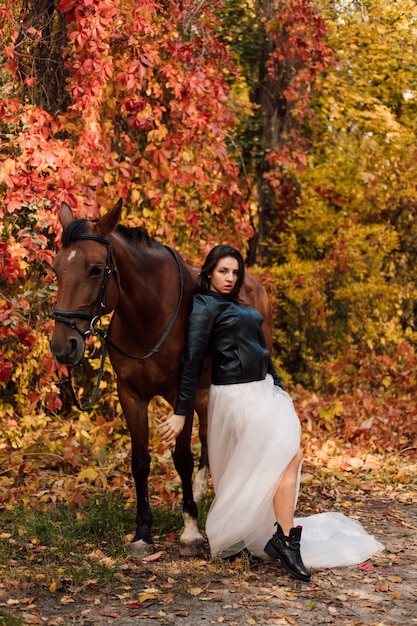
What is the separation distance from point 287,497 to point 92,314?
4.88ft

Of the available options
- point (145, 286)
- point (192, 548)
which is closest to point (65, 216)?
point (145, 286)

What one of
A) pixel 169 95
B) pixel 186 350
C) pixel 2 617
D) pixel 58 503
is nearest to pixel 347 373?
pixel 169 95

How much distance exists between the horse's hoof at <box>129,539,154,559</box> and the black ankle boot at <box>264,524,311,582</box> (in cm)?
82

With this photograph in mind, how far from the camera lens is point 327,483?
6684 millimetres

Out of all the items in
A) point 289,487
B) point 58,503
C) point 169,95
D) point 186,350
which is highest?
point 169,95

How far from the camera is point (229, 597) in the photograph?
3.98 metres

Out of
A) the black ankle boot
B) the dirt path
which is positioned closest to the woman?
the black ankle boot

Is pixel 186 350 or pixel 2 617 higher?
pixel 186 350

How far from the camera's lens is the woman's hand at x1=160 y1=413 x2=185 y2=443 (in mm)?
4168

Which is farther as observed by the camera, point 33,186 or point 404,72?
point 404,72

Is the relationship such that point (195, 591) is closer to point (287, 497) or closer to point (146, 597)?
point (146, 597)

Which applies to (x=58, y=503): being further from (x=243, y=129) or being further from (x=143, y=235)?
(x=243, y=129)

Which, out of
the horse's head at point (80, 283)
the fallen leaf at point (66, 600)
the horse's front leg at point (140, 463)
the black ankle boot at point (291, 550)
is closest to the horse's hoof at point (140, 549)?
the horse's front leg at point (140, 463)

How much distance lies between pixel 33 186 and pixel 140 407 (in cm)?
196
